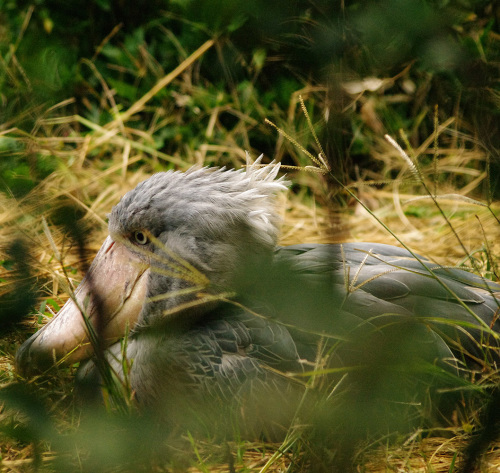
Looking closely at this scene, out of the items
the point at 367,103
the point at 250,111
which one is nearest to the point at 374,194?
the point at 367,103

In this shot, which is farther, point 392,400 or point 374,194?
point 374,194

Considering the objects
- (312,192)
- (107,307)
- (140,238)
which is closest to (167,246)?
(140,238)

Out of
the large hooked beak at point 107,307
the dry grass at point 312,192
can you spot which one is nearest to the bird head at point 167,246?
the large hooked beak at point 107,307

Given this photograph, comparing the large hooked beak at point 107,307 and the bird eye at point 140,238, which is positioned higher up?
the bird eye at point 140,238

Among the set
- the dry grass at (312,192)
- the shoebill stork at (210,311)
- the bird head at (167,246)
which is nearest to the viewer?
the shoebill stork at (210,311)

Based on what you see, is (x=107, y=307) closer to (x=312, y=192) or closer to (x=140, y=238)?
(x=140, y=238)

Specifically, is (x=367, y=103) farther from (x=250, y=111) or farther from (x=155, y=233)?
(x=155, y=233)

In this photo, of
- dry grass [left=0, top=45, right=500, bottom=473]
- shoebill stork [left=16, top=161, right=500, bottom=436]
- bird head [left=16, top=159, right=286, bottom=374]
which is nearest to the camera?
shoebill stork [left=16, top=161, right=500, bottom=436]

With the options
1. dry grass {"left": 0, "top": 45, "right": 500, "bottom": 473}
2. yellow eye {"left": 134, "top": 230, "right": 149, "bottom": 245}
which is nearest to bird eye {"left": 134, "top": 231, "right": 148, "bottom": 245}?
yellow eye {"left": 134, "top": 230, "right": 149, "bottom": 245}

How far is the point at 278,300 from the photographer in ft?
2.42

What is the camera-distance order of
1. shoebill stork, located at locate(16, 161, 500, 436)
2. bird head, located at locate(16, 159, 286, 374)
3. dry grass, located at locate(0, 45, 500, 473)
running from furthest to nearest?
dry grass, located at locate(0, 45, 500, 473), bird head, located at locate(16, 159, 286, 374), shoebill stork, located at locate(16, 161, 500, 436)

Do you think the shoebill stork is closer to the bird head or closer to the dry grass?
the bird head

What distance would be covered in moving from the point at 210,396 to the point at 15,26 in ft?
7.74

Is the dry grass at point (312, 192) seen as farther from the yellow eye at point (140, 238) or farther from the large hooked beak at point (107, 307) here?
the yellow eye at point (140, 238)
